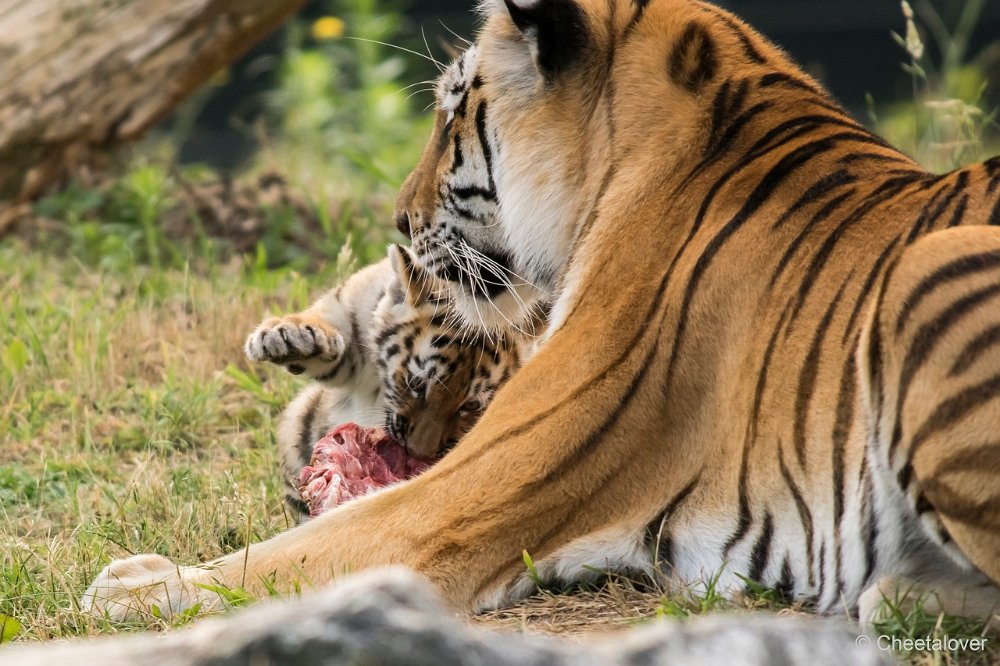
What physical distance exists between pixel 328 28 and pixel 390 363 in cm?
483

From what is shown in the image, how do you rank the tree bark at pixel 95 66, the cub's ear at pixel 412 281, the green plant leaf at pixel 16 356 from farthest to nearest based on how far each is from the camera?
the tree bark at pixel 95 66 → the green plant leaf at pixel 16 356 → the cub's ear at pixel 412 281

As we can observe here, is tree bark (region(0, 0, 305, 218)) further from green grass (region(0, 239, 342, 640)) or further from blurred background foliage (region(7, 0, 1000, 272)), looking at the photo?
green grass (region(0, 239, 342, 640))

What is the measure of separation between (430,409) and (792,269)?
116cm

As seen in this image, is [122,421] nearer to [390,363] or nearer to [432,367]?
[390,363]

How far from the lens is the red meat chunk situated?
3.23 metres

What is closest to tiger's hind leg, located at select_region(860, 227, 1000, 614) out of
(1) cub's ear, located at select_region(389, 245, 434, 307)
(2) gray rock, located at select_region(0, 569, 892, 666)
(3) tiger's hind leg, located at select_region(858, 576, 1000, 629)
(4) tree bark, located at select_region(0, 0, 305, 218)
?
(3) tiger's hind leg, located at select_region(858, 576, 1000, 629)

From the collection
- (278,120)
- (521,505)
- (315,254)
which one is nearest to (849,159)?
(521,505)

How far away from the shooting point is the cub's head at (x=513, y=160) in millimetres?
3025

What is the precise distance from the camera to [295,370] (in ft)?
12.4

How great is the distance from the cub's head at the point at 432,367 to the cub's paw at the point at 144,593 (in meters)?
0.90

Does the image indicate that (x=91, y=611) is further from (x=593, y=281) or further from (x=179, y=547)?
(x=593, y=281)

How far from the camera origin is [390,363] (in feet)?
11.8

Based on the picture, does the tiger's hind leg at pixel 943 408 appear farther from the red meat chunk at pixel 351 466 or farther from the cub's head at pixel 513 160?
the red meat chunk at pixel 351 466

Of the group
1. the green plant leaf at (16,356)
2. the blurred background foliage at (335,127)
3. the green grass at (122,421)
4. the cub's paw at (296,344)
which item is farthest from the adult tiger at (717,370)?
the green plant leaf at (16,356)
